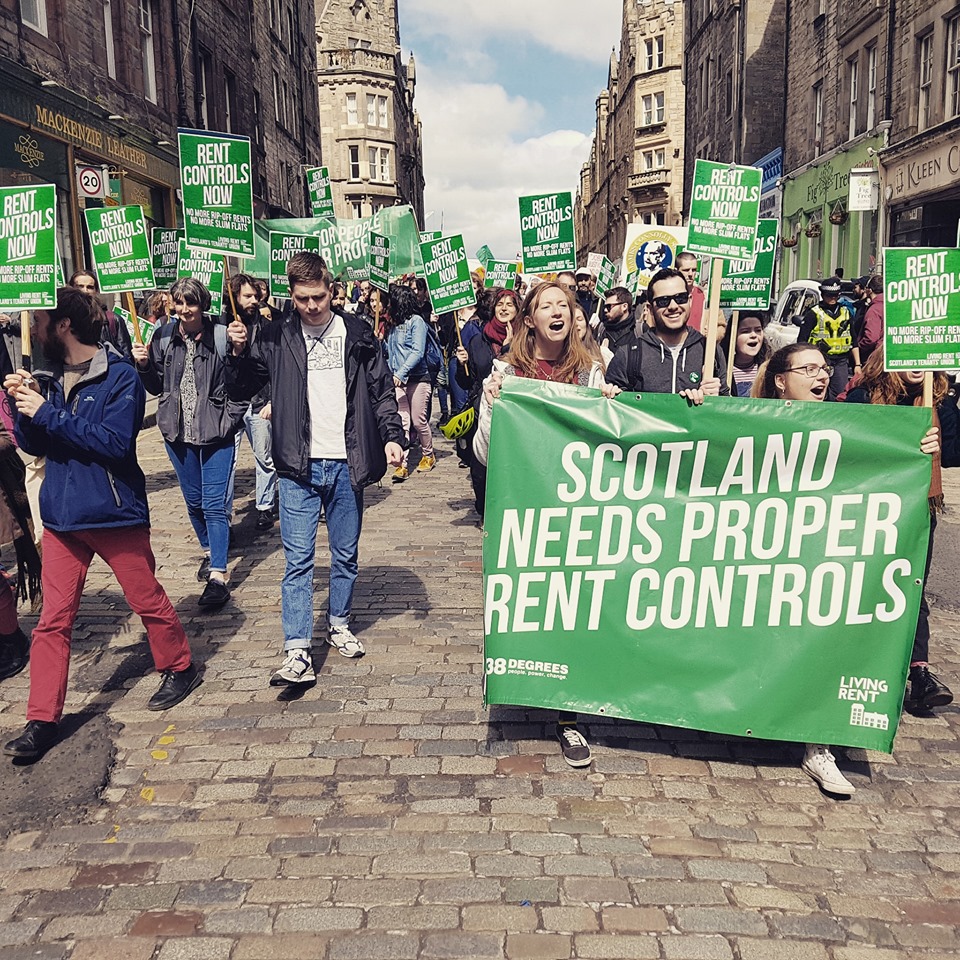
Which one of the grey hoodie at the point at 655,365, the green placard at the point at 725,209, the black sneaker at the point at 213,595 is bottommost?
the black sneaker at the point at 213,595

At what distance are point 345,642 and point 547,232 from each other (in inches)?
282

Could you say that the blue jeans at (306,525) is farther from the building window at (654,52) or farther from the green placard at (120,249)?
the building window at (654,52)

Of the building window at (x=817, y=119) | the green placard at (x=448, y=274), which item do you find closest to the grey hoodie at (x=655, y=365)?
the green placard at (x=448, y=274)

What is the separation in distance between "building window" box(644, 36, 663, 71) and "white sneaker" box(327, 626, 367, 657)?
178 ft

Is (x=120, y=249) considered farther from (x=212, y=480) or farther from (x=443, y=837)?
(x=443, y=837)

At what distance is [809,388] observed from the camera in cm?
411

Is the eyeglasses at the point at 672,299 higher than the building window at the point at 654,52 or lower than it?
lower

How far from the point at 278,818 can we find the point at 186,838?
0.33 metres

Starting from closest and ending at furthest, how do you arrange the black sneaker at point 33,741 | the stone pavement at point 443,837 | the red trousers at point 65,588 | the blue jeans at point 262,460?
the stone pavement at point 443,837
the black sneaker at point 33,741
the red trousers at point 65,588
the blue jeans at point 262,460

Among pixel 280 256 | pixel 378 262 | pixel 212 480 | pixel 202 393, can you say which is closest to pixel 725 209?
pixel 202 393

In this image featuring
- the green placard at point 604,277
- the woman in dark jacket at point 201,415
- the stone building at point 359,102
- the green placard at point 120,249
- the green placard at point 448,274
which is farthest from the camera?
the stone building at point 359,102

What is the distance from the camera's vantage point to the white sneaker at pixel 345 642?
5233mm

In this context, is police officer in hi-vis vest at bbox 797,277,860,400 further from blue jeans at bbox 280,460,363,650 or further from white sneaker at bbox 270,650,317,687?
white sneaker at bbox 270,650,317,687

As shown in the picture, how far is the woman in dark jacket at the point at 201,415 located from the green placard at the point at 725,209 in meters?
3.32
